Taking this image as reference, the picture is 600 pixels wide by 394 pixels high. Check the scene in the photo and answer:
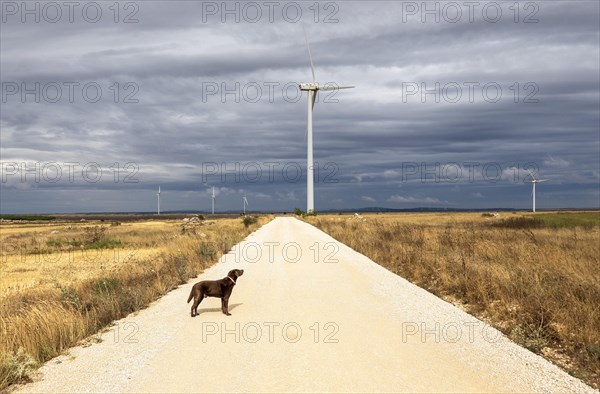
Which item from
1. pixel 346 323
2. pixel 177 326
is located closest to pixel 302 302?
pixel 346 323

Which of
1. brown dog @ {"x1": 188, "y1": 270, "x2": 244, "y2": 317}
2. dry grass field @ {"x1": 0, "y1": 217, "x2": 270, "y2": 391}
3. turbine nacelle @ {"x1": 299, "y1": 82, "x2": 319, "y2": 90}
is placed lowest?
dry grass field @ {"x1": 0, "y1": 217, "x2": 270, "y2": 391}

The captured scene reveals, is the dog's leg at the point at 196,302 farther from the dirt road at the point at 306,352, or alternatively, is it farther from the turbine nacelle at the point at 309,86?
the turbine nacelle at the point at 309,86

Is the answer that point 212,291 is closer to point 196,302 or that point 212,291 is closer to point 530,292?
point 196,302

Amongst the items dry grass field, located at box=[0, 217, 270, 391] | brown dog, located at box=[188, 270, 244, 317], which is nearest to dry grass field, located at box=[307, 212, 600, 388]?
brown dog, located at box=[188, 270, 244, 317]

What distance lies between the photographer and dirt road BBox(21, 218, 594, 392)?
19.8 ft

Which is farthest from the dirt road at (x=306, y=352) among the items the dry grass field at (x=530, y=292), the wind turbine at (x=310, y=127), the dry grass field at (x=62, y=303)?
the wind turbine at (x=310, y=127)

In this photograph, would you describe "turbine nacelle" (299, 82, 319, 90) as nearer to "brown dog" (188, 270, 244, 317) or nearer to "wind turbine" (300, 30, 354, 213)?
"wind turbine" (300, 30, 354, 213)

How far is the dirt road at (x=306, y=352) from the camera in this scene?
19.8 feet

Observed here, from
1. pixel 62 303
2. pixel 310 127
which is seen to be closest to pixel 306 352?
pixel 62 303

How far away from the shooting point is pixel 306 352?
288 inches

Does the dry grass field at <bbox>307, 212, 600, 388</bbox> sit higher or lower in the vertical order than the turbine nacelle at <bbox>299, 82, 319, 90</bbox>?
lower

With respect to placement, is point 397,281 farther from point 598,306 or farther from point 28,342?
point 28,342

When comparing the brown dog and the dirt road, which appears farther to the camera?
the brown dog

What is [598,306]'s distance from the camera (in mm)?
9039
